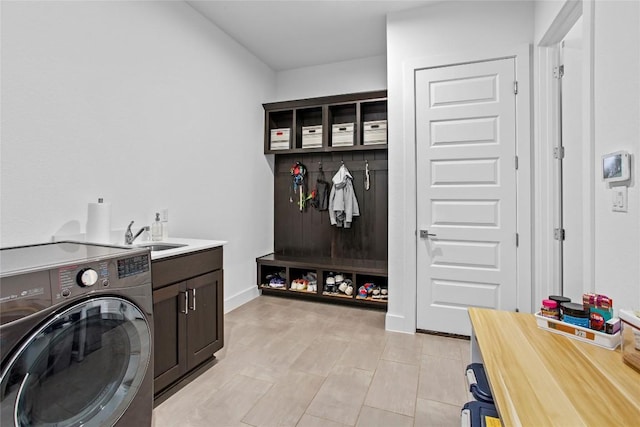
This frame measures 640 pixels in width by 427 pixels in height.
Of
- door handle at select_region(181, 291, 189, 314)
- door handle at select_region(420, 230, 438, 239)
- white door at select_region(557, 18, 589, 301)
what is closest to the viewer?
door handle at select_region(181, 291, 189, 314)

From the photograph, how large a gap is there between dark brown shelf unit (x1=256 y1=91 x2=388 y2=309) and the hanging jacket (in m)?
0.15

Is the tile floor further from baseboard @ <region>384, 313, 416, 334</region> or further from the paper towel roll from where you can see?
the paper towel roll

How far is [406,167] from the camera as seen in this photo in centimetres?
276

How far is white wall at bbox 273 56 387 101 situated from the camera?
12.4ft

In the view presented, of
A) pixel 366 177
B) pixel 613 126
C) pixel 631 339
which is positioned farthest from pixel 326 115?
pixel 631 339

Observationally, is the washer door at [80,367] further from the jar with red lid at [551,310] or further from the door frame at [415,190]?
the door frame at [415,190]

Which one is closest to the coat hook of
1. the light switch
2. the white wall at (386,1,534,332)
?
the white wall at (386,1,534,332)

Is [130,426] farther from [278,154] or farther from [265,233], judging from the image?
[278,154]

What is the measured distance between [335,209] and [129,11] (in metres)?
2.52

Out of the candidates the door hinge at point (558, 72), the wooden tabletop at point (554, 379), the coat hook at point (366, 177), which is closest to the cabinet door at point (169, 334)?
the wooden tabletop at point (554, 379)

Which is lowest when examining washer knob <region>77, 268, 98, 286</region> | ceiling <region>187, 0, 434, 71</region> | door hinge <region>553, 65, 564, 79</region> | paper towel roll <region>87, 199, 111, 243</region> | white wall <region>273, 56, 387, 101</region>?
washer knob <region>77, 268, 98, 286</region>

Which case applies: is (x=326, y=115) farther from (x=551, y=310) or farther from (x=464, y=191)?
(x=551, y=310)

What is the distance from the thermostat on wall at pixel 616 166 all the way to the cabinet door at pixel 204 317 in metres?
2.26

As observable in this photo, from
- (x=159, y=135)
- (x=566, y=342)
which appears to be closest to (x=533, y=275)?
(x=566, y=342)
